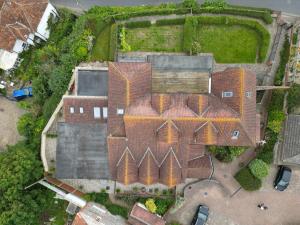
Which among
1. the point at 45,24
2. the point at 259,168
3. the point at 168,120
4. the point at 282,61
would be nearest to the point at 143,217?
the point at 168,120

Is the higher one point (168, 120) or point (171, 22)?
point (171, 22)

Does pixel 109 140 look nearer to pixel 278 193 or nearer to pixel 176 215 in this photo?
pixel 176 215

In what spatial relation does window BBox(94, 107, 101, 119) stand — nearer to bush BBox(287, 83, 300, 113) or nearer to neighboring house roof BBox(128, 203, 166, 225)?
neighboring house roof BBox(128, 203, 166, 225)

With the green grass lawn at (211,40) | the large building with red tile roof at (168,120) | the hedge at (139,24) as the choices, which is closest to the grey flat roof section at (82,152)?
the large building with red tile roof at (168,120)

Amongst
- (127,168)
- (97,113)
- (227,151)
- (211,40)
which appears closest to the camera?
(127,168)

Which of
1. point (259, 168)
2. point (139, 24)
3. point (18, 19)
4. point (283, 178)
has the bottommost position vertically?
point (283, 178)

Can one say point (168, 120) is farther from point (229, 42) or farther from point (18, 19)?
point (18, 19)

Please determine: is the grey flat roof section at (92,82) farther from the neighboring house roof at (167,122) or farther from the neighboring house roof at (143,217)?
the neighboring house roof at (143,217)
